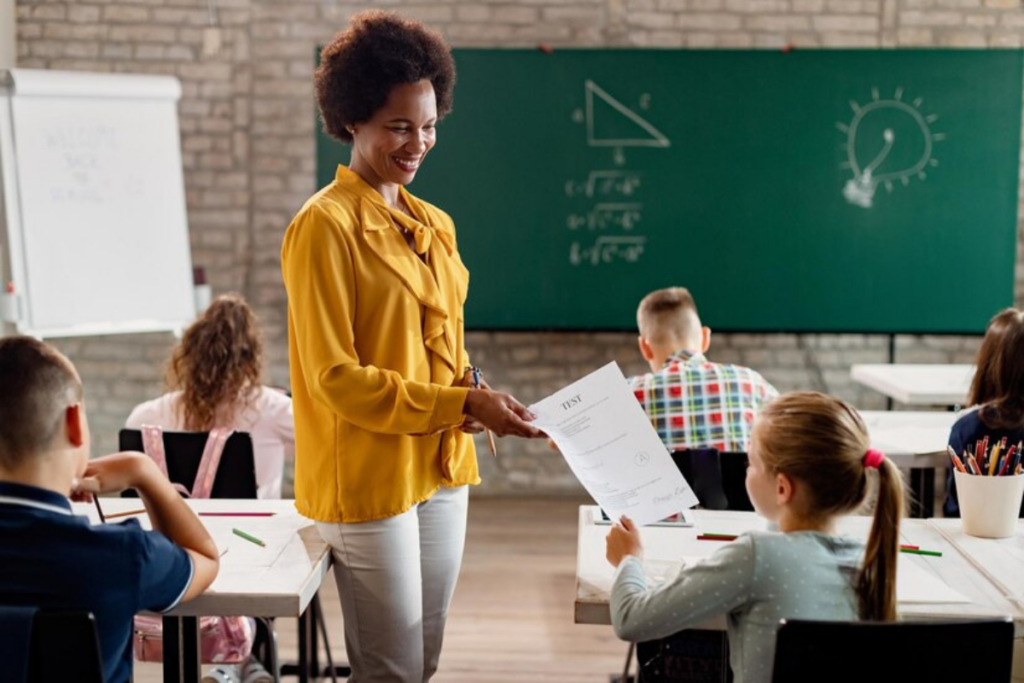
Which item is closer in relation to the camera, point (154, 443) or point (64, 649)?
point (64, 649)

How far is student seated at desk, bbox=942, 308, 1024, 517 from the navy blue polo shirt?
1978mm

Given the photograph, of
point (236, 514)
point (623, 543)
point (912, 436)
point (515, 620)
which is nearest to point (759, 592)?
point (623, 543)

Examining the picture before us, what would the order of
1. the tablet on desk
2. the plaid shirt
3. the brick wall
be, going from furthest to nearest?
the brick wall, the plaid shirt, the tablet on desk

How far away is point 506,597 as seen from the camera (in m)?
4.31

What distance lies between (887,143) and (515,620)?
295 cm

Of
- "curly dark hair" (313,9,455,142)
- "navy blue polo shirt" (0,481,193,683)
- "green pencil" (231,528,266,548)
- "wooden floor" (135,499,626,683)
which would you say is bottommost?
"wooden floor" (135,499,626,683)

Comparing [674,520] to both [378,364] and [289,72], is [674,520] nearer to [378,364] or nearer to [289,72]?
[378,364]

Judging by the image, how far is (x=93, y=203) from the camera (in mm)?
4973

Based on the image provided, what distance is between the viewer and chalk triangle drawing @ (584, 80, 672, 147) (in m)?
5.52

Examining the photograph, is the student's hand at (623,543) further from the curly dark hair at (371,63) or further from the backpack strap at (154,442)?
the backpack strap at (154,442)

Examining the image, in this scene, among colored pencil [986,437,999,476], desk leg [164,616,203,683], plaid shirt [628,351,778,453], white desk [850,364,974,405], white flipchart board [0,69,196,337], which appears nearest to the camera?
desk leg [164,616,203,683]

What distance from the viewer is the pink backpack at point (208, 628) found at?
268 cm

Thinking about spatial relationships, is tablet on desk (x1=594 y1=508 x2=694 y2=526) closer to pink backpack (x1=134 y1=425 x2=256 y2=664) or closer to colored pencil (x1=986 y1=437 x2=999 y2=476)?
colored pencil (x1=986 y1=437 x2=999 y2=476)

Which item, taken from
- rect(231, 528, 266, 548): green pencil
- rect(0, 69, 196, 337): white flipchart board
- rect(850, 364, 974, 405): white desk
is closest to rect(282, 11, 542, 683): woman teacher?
rect(231, 528, 266, 548): green pencil
